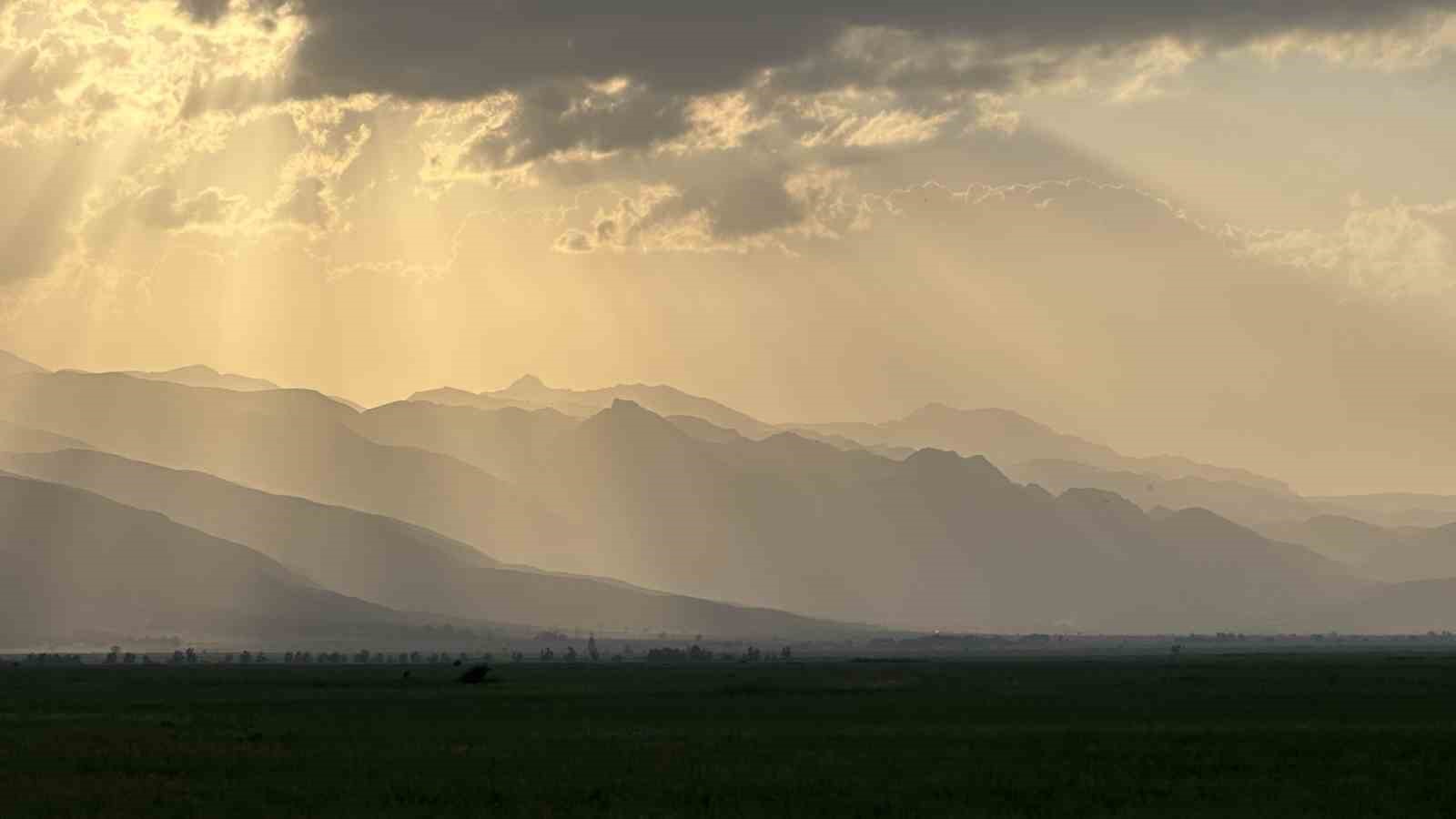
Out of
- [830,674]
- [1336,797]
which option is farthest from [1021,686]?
[1336,797]

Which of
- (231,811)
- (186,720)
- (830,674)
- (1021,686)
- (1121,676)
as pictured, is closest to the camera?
(231,811)

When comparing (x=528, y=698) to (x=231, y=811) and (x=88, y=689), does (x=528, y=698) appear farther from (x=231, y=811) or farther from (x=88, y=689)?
(x=231, y=811)

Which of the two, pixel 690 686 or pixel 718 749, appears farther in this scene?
pixel 690 686

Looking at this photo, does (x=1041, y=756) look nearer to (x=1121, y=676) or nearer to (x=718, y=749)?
(x=718, y=749)

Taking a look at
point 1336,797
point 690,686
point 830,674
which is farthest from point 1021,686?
point 1336,797

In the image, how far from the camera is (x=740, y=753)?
76562 millimetres

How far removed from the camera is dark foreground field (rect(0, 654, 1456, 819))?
6003 centimetres

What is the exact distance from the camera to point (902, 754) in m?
76.1

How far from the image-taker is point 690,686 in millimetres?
155125

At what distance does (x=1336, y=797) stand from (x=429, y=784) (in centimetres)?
2800

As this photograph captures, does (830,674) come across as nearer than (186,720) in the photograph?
No

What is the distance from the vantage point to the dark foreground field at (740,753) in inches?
2363

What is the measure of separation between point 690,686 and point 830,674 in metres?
35.5

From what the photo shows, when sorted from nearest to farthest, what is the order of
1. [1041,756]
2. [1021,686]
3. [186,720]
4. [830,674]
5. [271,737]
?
1. [1041,756]
2. [271,737]
3. [186,720]
4. [1021,686]
5. [830,674]
